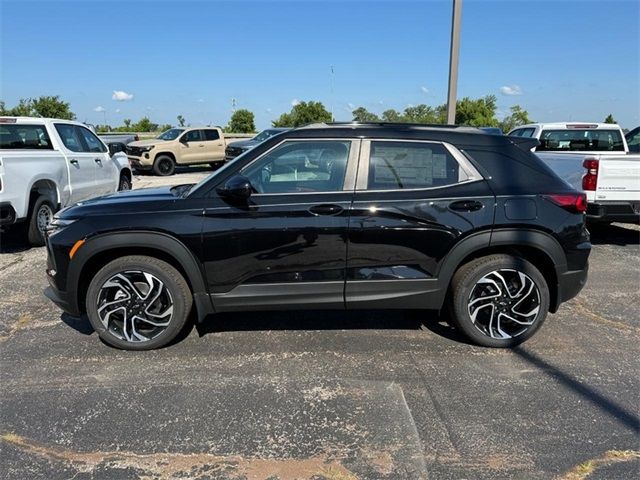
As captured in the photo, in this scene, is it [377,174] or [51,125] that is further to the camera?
[51,125]

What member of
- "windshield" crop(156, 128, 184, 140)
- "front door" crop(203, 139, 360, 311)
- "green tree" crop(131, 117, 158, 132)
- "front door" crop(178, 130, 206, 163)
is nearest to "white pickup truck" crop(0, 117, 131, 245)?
"front door" crop(203, 139, 360, 311)

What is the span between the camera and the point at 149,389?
3.34m

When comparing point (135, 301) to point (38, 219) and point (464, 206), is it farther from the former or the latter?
point (38, 219)

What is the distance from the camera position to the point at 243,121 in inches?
1747

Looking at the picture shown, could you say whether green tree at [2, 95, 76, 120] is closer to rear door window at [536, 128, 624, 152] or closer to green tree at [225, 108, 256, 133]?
green tree at [225, 108, 256, 133]

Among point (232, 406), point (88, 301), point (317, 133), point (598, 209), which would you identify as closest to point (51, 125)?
point (88, 301)

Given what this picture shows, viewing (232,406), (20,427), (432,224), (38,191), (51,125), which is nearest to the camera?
(20,427)

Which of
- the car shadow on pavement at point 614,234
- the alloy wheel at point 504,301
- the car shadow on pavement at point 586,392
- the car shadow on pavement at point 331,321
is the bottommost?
the car shadow on pavement at point 586,392

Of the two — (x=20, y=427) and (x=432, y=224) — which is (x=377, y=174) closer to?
(x=432, y=224)

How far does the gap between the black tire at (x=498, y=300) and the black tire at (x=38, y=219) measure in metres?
6.22

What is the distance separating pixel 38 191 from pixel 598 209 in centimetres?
797

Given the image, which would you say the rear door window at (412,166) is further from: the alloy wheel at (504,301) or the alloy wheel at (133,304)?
the alloy wheel at (133,304)

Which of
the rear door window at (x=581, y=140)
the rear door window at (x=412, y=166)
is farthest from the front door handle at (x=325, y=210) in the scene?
the rear door window at (x=581, y=140)

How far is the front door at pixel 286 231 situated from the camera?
363cm
